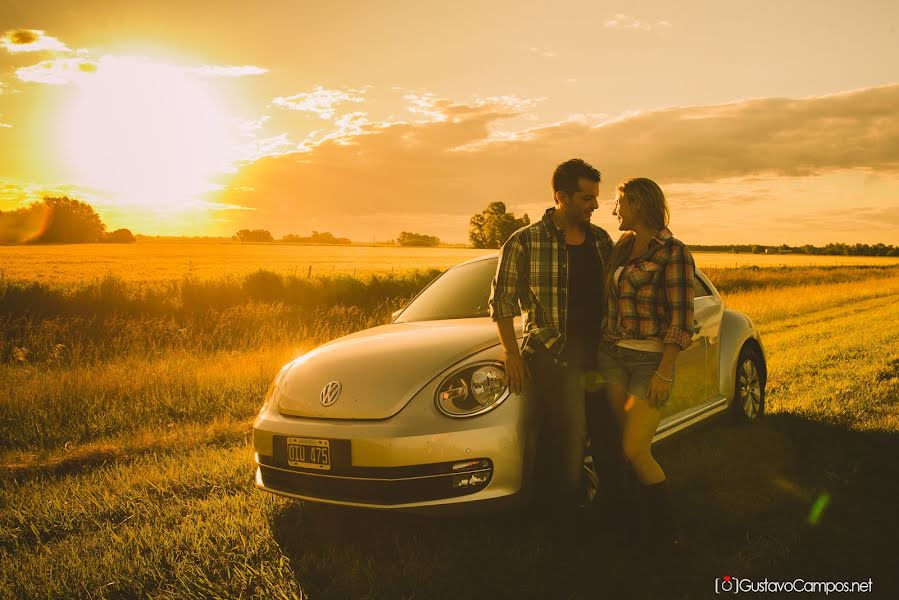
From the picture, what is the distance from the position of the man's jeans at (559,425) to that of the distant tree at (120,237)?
8046 centimetres

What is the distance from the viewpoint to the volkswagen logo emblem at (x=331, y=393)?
3459 mm

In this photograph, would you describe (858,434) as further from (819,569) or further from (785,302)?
(785,302)

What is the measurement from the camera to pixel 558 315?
3.37 m


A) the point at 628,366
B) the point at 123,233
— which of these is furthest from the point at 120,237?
the point at 628,366

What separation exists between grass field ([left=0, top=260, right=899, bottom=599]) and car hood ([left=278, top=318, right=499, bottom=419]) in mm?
696

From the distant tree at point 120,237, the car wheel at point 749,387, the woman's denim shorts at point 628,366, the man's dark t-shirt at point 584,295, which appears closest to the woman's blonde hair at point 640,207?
the man's dark t-shirt at point 584,295

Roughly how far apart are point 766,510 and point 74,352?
32.8ft

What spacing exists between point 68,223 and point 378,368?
260ft

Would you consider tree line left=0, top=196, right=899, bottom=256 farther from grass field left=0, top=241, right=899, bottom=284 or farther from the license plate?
the license plate

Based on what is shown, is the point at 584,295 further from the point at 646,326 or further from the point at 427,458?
the point at 427,458

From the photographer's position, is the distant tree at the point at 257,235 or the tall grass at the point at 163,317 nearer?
the tall grass at the point at 163,317

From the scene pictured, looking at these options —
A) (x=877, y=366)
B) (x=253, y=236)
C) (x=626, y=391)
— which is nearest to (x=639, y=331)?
(x=626, y=391)

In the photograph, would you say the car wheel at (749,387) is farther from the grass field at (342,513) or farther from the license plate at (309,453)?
the license plate at (309,453)

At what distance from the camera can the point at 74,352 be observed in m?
10.4
